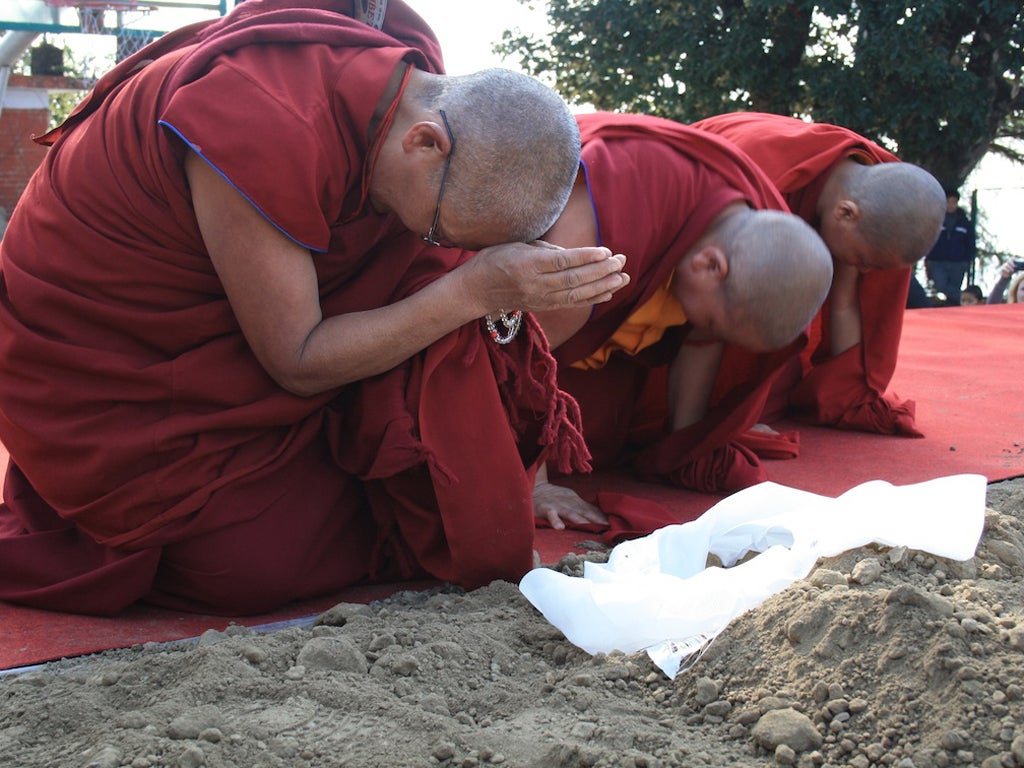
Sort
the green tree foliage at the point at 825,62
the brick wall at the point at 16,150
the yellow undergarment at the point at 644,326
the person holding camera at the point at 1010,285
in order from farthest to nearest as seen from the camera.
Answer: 1. the brick wall at the point at 16,150
2. the green tree foliage at the point at 825,62
3. the person holding camera at the point at 1010,285
4. the yellow undergarment at the point at 644,326

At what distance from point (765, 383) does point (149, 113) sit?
5.47 feet

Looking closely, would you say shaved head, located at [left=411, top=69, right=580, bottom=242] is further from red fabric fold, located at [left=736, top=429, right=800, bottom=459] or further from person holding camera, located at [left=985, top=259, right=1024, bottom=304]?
person holding camera, located at [left=985, top=259, right=1024, bottom=304]

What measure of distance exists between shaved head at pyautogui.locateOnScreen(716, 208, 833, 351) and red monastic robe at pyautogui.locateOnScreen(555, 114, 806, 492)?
0.12m

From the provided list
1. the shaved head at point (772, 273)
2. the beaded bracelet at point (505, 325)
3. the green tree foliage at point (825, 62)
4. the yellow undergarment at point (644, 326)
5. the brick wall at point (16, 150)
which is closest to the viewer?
the beaded bracelet at point (505, 325)

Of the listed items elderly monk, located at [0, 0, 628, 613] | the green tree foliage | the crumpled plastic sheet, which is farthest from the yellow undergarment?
the green tree foliage

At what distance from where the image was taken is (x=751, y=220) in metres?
2.45

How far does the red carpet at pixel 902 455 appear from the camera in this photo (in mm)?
1852

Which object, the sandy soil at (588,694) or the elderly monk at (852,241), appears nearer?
the sandy soil at (588,694)

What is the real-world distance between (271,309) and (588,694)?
0.82 meters

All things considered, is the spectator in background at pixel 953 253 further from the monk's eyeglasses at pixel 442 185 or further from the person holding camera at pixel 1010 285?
the monk's eyeglasses at pixel 442 185

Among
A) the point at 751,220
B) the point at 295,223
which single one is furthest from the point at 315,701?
the point at 751,220

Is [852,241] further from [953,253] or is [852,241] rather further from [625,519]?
[953,253]

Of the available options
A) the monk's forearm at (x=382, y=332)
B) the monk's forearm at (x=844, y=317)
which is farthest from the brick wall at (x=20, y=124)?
the monk's forearm at (x=382, y=332)

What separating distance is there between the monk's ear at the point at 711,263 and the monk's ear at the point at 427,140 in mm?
886
